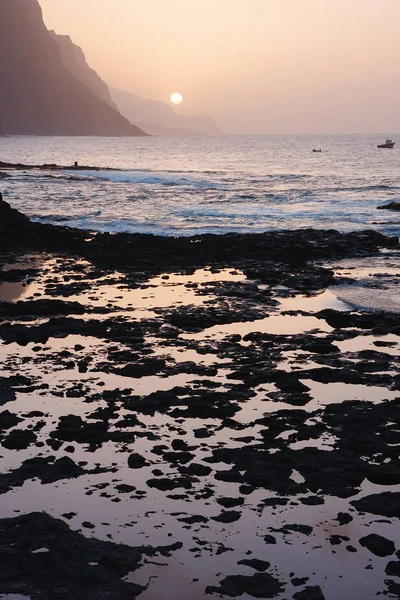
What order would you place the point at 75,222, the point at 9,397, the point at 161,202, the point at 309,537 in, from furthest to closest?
the point at 161,202, the point at 75,222, the point at 9,397, the point at 309,537

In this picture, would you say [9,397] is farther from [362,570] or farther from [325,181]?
[325,181]

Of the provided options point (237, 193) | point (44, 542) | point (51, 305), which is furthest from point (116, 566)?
point (237, 193)

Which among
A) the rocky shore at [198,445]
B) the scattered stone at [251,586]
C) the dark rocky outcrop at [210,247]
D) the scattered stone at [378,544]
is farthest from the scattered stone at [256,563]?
the dark rocky outcrop at [210,247]

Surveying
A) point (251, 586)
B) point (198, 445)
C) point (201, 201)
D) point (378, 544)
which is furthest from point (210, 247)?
point (201, 201)

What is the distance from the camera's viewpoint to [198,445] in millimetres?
8969

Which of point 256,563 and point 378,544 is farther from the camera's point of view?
point 378,544

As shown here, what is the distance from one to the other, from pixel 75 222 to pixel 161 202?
11.6 meters

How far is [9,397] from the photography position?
10547 mm

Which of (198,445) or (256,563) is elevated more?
(198,445)

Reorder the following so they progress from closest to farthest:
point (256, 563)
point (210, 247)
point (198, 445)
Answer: point (256, 563)
point (198, 445)
point (210, 247)

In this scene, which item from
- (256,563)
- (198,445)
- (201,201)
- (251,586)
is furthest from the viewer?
(201,201)

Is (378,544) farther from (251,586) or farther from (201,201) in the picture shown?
(201,201)

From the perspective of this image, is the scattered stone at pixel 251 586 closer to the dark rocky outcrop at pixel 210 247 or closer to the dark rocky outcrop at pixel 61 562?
the dark rocky outcrop at pixel 61 562

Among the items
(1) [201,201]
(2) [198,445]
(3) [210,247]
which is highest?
(1) [201,201]
